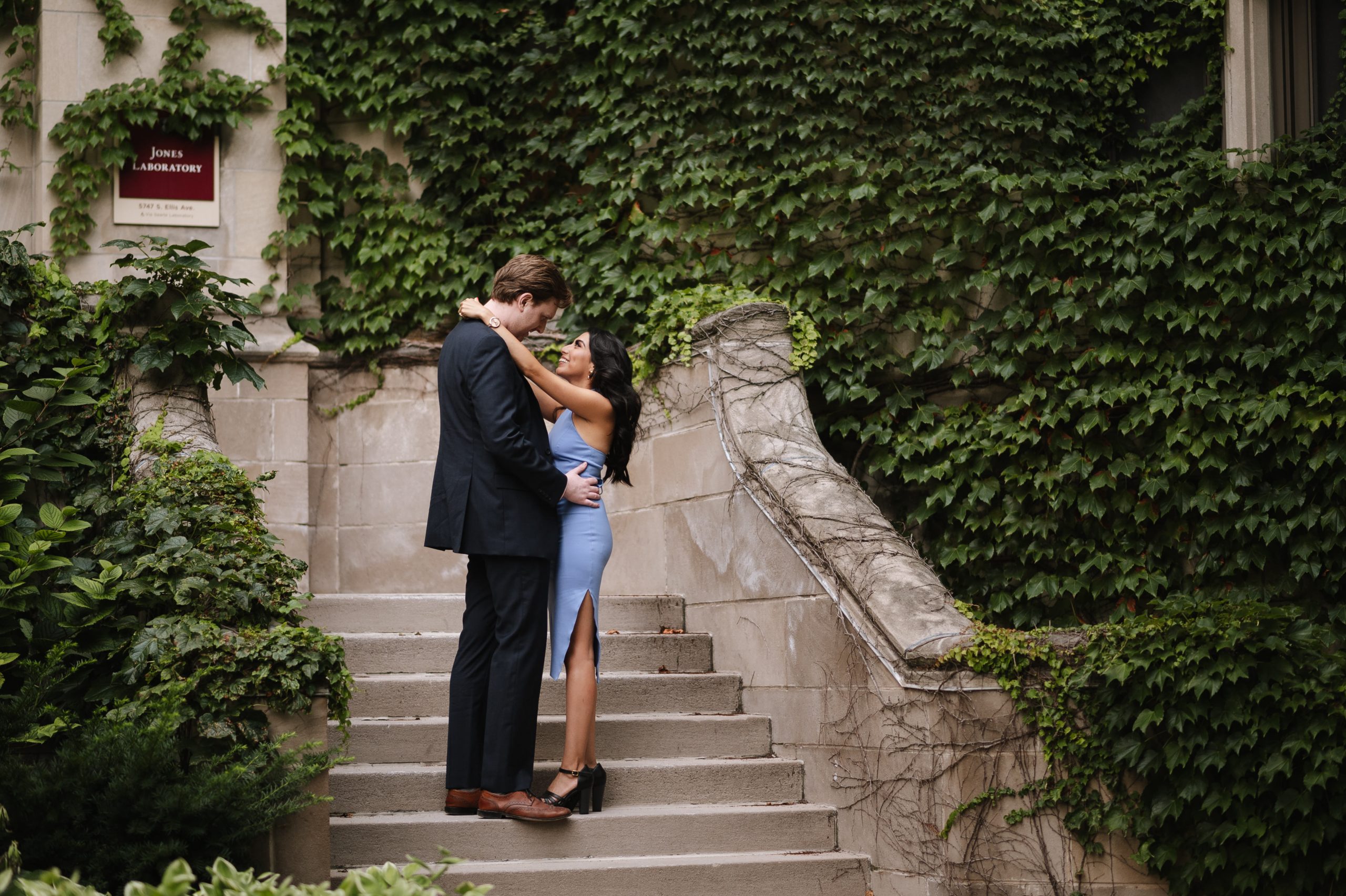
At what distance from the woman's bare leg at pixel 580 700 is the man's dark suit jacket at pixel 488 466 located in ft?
0.99

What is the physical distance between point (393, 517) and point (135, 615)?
3237mm

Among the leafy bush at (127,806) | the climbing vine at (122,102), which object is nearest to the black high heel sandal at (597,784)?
the leafy bush at (127,806)

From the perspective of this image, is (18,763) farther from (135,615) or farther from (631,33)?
(631,33)

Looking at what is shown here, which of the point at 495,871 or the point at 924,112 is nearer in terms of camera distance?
the point at 495,871

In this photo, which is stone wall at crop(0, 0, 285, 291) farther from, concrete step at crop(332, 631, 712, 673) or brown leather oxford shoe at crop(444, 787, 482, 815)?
brown leather oxford shoe at crop(444, 787, 482, 815)

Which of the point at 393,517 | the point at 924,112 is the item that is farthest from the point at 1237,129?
the point at 393,517

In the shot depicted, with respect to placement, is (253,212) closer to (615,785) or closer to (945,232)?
(945,232)

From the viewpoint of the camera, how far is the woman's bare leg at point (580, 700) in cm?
422

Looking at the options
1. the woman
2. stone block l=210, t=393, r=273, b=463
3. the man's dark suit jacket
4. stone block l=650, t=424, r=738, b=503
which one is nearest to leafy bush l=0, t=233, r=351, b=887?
the man's dark suit jacket

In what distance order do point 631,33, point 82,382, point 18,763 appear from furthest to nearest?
point 631,33 < point 82,382 < point 18,763

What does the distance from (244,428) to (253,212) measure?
1331mm

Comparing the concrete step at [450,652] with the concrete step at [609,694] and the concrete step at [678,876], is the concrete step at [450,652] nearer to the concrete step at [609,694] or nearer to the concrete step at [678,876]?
the concrete step at [609,694]

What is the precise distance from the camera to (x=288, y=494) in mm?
6883

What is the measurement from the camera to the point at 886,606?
174 inches
